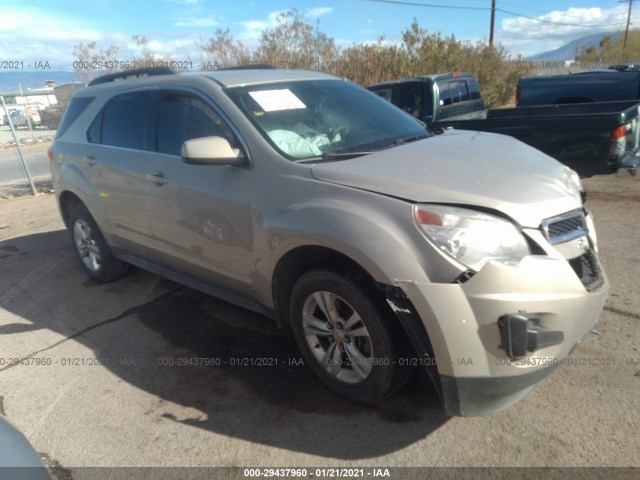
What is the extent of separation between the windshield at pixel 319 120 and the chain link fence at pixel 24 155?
326 inches

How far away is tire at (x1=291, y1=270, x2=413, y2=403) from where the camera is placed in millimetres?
2506

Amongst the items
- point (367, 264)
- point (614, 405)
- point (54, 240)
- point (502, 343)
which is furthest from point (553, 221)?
point (54, 240)

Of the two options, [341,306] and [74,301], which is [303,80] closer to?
[341,306]

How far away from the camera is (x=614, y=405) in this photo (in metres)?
2.67

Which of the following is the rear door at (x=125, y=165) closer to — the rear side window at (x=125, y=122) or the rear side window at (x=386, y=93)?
the rear side window at (x=125, y=122)

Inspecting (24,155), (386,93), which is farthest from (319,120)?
(24,155)

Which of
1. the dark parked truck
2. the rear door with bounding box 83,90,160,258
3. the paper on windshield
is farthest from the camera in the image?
the dark parked truck

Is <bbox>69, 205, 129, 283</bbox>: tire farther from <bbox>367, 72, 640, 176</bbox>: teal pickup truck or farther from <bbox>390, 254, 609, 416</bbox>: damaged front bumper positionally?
<bbox>390, 254, 609, 416</bbox>: damaged front bumper

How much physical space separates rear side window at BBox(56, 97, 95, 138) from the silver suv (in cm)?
71

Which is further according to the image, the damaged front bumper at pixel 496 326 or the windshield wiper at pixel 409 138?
the windshield wiper at pixel 409 138

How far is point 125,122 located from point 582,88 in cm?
931

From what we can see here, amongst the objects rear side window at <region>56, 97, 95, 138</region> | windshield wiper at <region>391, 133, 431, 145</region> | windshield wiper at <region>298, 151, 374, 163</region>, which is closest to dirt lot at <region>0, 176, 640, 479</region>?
windshield wiper at <region>298, 151, 374, 163</region>

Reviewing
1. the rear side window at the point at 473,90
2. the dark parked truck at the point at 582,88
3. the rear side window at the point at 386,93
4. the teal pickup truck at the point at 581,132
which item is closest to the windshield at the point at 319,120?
the teal pickup truck at the point at 581,132

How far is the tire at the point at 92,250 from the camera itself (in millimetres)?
4770
